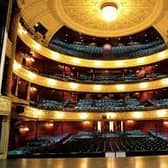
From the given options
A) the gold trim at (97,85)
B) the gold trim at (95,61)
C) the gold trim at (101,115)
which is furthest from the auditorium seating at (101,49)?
the gold trim at (101,115)

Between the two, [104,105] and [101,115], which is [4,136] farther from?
[104,105]

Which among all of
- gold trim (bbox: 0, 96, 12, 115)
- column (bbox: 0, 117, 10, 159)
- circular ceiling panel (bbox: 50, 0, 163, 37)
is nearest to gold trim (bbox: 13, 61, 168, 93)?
circular ceiling panel (bbox: 50, 0, 163, 37)

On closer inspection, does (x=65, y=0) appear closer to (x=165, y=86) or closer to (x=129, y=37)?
(x=129, y=37)

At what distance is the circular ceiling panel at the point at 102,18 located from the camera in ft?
59.4

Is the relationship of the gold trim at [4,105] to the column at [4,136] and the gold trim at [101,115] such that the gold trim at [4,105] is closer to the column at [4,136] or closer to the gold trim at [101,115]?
the column at [4,136]

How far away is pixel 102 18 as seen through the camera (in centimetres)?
2025

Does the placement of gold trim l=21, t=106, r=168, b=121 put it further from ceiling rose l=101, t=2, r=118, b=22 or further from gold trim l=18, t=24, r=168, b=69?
ceiling rose l=101, t=2, r=118, b=22

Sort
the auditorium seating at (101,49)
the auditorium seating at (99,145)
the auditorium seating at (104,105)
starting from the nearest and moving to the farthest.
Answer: the auditorium seating at (99,145), the auditorium seating at (104,105), the auditorium seating at (101,49)

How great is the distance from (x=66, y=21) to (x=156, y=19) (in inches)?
306

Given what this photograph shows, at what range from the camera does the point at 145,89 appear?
20.5 meters

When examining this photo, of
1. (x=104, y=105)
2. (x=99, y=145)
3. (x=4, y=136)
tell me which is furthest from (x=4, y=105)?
(x=104, y=105)

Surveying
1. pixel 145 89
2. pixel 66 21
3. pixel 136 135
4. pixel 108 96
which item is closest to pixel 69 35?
pixel 66 21

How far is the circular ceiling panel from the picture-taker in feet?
59.4

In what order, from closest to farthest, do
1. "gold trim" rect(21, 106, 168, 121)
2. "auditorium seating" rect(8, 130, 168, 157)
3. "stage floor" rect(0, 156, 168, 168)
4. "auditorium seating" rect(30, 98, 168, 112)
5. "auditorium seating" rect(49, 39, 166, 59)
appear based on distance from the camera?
"stage floor" rect(0, 156, 168, 168) < "auditorium seating" rect(8, 130, 168, 157) < "gold trim" rect(21, 106, 168, 121) < "auditorium seating" rect(30, 98, 168, 112) < "auditorium seating" rect(49, 39, 166, 59)
